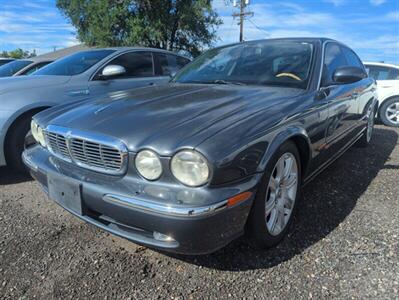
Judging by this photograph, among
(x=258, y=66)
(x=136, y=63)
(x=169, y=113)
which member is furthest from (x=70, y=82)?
(x=169, y=113)

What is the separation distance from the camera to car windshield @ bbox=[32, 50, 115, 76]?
14.8 feet

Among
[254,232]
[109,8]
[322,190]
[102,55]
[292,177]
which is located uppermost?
[109,8]

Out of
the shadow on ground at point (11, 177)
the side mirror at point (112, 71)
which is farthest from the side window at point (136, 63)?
the shadow on ground at point (11, 177)

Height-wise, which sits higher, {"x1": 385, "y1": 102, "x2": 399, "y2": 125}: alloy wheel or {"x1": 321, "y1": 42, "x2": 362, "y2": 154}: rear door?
{"x1": 321, "y1": 42, "x2": 362, "y2": 154}: rear door

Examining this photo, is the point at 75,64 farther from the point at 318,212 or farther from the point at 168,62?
the point at 318,212

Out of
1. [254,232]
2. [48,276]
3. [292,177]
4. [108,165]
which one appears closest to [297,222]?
[292,177]

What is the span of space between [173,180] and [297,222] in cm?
144

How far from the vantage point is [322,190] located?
350cm

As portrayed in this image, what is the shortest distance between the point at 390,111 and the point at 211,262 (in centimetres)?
699

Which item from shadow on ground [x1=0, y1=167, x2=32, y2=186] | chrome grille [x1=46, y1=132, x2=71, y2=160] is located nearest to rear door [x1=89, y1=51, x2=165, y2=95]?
shadow on ground [x1=0, y1=167, x2=32, y2=186]

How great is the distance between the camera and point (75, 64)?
4.66 meters

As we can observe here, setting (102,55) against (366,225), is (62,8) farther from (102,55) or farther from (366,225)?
(366,225)

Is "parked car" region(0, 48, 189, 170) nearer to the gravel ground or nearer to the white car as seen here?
Result: the gravel ground

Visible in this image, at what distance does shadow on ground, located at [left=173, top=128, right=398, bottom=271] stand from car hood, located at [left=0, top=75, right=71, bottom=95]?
275cm
